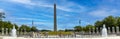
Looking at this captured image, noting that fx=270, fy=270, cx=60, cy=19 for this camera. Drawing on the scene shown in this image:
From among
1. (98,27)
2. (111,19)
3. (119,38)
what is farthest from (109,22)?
(119,38)

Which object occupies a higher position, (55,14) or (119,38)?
(55,14)

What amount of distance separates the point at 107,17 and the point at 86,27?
20.2m

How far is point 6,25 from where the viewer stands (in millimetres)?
75938

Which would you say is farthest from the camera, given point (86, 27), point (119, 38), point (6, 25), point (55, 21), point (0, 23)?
point (86, 27)

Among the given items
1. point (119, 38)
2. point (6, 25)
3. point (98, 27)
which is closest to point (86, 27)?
point (98, 27)

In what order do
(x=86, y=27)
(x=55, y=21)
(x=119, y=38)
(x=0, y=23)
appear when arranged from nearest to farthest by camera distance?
(x=119, y=38), (x=55, y=21), (x=0, y=23), (x=86, y=27)

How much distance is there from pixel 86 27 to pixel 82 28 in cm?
172

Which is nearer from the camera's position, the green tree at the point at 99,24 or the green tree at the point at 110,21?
the green tree at the point at 110,21

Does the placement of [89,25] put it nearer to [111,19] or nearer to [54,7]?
[111,19]

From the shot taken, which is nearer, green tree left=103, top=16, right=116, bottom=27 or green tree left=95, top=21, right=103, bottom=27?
green tree left=103, top=16, right=116, bottom=27

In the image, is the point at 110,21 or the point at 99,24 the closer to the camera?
the point at 110,21

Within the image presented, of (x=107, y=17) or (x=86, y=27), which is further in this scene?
(x=86, y=27)

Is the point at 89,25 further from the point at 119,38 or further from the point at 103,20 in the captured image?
the point at 119,38

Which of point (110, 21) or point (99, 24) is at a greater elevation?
point (110, 21)
